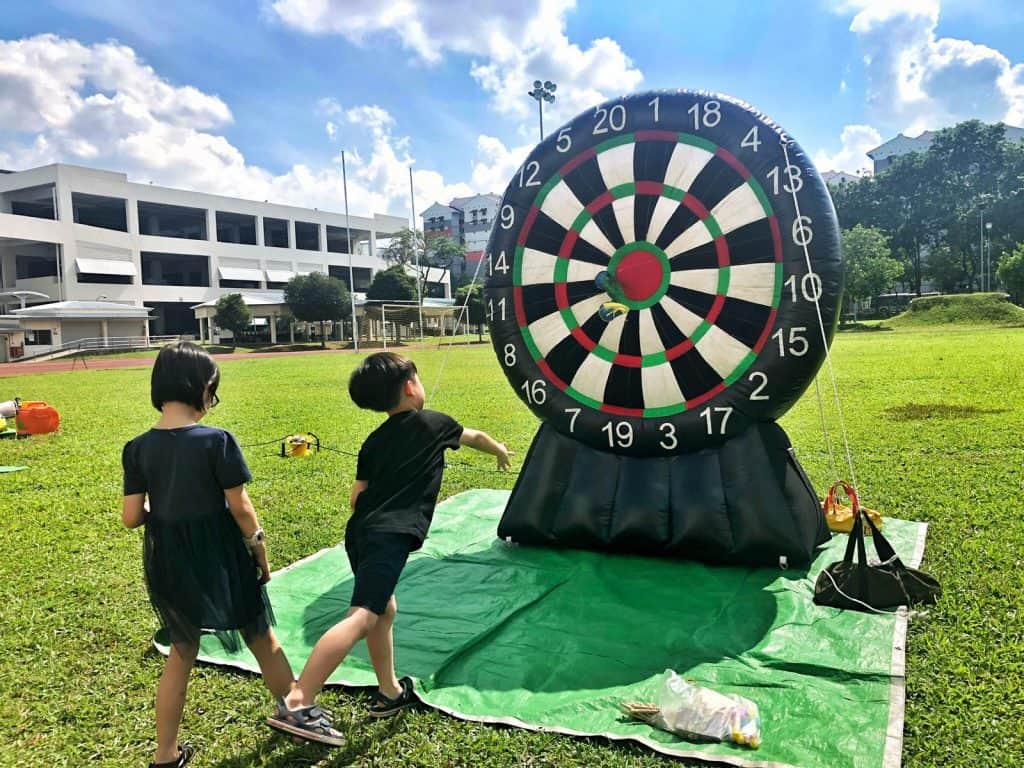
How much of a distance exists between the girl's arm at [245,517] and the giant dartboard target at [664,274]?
272cm

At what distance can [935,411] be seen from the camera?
10.4 meters

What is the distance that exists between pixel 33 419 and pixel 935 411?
13.3 metres

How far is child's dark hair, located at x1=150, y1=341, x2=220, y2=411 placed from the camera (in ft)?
8.25

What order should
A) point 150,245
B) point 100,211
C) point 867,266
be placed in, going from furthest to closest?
point 100,211 < point 150,245 < point 867,266

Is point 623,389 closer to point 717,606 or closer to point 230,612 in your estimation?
point 717,606

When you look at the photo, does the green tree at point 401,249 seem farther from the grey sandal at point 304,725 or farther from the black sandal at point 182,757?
the grey sandal at point 304,725

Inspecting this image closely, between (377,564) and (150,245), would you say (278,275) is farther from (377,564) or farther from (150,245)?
(377,564)

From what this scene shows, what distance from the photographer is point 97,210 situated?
172 ft

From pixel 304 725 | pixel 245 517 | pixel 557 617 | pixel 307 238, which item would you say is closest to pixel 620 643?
pixel 557 617

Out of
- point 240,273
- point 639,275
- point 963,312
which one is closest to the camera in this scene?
point 639,275

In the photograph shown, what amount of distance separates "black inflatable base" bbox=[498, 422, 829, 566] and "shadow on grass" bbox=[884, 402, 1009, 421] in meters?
6.31

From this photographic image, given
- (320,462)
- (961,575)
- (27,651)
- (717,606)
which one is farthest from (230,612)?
(320,462)

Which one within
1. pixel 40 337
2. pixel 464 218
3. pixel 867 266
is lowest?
pixel 40 337

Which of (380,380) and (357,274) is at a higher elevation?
(357,274)
